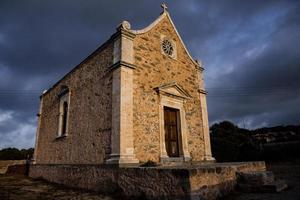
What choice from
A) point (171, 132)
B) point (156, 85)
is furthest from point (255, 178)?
point (156, 85)

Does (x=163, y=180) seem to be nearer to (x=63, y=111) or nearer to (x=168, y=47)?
(x=168, y=47)

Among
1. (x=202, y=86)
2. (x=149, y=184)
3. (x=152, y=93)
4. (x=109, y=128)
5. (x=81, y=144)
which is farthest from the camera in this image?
(x=202, y=86)

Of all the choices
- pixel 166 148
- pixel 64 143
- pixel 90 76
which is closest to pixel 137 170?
pixel 166 148

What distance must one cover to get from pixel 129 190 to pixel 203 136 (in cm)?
559

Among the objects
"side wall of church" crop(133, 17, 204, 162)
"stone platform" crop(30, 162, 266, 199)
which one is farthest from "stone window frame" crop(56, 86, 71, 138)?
"side wall of church" crop(133, 17, 204, 162)

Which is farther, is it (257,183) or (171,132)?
(171,132)

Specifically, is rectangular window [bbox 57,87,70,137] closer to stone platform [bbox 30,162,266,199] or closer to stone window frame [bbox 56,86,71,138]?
stone window frame [bbox 56,86,71,138]

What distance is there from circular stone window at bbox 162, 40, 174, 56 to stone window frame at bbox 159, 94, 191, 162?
2.18 meters

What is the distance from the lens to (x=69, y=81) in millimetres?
11539

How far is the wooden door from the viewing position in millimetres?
8734

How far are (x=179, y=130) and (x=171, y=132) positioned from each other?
0.44 m

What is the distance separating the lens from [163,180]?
15.8ft

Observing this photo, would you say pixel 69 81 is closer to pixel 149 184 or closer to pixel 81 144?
pixel 81 144

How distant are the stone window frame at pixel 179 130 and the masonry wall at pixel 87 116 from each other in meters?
2.03
